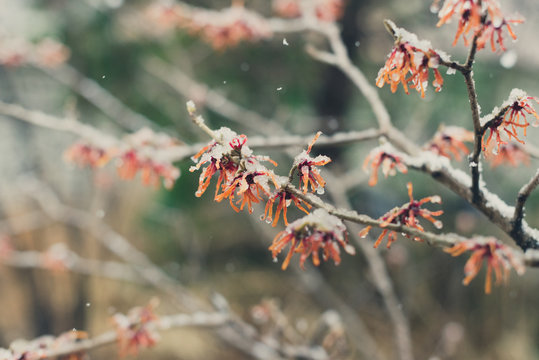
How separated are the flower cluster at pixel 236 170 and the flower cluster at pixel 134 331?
2.65 ft

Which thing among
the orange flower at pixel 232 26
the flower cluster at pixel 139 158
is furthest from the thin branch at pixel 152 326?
the orange flower at pixel 232 26

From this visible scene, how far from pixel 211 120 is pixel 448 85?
8.85 feet

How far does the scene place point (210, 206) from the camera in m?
5.83

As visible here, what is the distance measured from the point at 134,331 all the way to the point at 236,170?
884mm

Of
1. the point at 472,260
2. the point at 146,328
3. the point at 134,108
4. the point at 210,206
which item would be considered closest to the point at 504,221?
the point at 472,260

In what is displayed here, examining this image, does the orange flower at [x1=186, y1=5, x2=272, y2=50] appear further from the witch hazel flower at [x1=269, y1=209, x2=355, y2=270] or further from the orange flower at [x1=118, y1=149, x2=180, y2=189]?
the witch hazel flower at [x1=269, y1=209, x2=355, y2=270]

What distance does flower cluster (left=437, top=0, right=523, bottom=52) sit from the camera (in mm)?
833

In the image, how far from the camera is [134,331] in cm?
147

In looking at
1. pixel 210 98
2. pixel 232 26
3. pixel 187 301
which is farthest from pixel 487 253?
pixel 210 98

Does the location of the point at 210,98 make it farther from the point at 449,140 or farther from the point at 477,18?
the point at 477,18

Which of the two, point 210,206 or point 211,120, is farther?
point 210,206

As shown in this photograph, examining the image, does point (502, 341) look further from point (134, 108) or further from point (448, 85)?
point (134, 108)

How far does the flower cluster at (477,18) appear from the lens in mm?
833

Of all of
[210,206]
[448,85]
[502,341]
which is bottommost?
[502,341]
